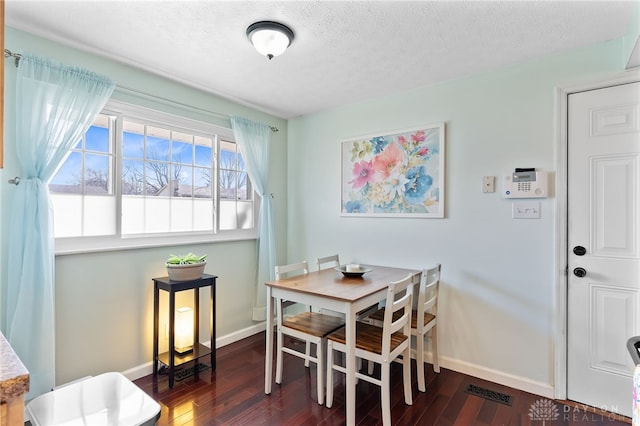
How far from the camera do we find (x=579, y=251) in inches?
85.6

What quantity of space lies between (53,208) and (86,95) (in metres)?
0.78

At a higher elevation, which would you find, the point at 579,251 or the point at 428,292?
the point at 579,251

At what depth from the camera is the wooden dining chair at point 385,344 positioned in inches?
74.7

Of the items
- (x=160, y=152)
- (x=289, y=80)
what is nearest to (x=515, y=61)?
(x=289, y=80)

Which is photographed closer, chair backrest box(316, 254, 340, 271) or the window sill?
the window sill

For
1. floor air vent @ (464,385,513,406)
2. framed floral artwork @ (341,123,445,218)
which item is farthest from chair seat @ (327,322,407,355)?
framed floral artwork @ (341,123,445,218)

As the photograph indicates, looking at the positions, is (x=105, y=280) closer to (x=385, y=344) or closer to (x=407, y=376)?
(x=385, y=344)

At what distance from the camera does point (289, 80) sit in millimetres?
2707

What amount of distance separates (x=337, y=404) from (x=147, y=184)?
220cm

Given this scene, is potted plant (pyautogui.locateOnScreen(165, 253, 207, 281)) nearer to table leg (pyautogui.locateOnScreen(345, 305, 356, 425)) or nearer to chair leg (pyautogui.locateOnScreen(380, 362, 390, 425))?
table leg (pyautogui.locateOnScreen(345, 305, 356, 425))

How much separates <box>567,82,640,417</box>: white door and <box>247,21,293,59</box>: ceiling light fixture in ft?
6.41

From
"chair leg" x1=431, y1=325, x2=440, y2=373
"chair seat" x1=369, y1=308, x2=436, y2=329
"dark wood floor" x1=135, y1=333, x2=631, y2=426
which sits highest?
"chair seat" x1=369, y1=308, x2=436, y2=329

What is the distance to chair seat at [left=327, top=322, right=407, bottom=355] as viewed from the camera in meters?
1.99

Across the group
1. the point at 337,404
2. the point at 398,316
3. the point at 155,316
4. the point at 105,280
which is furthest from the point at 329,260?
the point at 105,280
